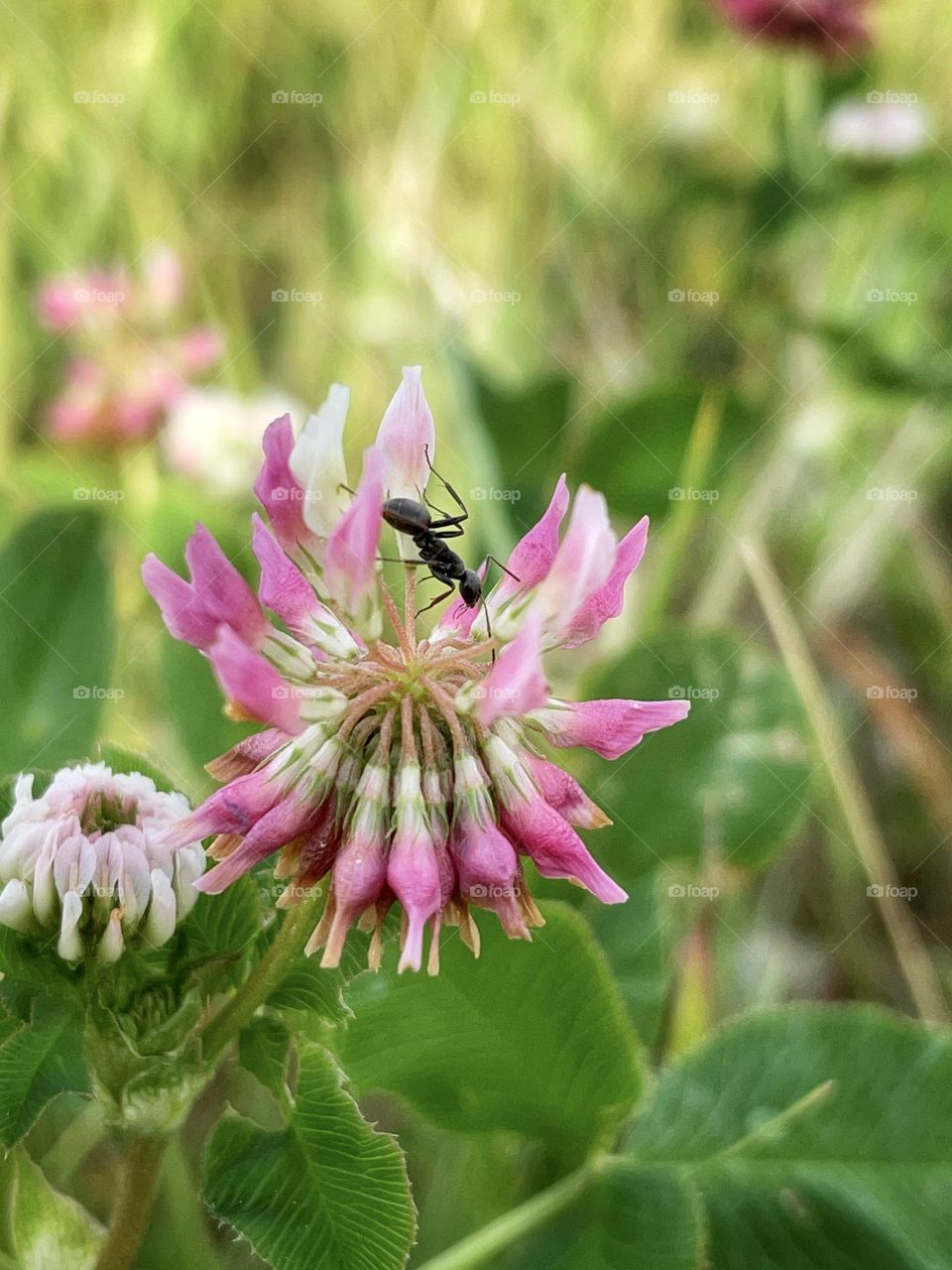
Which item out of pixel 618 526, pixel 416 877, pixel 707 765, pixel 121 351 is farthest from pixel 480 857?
pixel 121 351

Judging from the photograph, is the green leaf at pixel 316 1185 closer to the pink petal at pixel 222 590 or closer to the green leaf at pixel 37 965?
the green leaf at pixel 37 965

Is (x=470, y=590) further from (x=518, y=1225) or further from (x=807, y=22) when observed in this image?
(x=807, y=22)

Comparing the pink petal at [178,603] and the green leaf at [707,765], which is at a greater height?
the green leaf at [707,765]

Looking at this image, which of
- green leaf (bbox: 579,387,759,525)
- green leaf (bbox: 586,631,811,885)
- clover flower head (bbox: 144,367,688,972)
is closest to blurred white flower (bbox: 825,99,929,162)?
green leaf (bbox: 579,387,759,525)

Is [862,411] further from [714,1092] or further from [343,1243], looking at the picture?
[343,1243]

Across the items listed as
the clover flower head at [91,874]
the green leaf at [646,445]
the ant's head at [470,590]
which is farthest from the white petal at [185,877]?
the green leaf at [646,445]

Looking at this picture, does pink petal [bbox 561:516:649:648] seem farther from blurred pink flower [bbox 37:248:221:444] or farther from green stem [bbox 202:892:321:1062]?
blurred pink flower [bbox 37:248:221:444]
